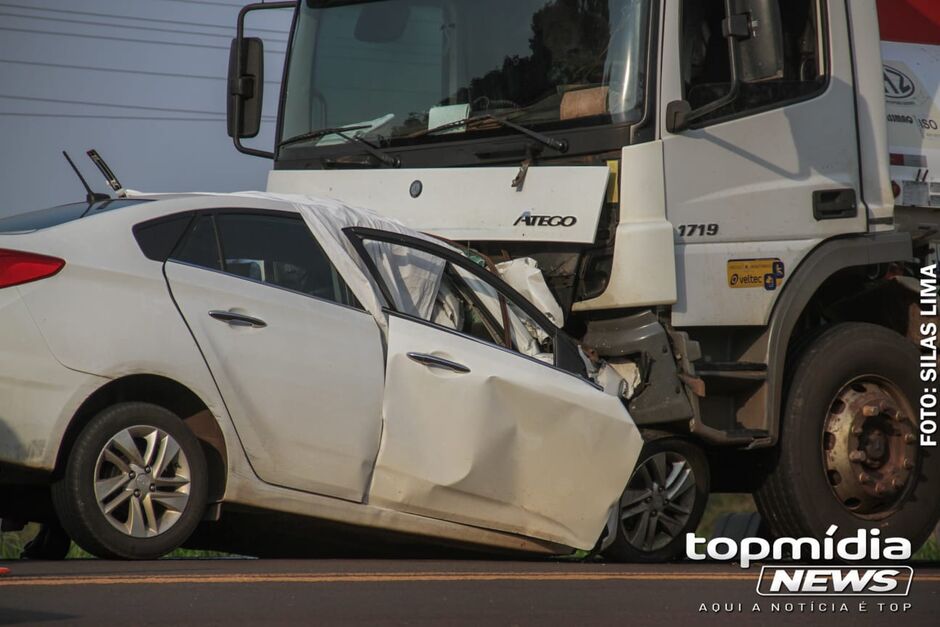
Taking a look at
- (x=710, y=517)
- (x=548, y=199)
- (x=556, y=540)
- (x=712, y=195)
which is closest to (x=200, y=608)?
(x=556, y=540)

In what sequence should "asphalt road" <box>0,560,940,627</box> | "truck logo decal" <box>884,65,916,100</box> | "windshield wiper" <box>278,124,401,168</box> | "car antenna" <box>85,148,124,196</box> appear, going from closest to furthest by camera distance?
"asphalt road" <box>0,560,940,627</box> → "car antenna" <box>85,148,124,196</box> → "windshield wiper" <box>278,124,401,168</box> → "truck logo decal" <box>884,65,916,100</box>

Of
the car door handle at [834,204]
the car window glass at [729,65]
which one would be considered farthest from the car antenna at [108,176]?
the car door handle at [834,204]

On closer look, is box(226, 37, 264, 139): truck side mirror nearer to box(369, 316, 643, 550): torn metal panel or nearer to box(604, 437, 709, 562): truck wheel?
box(369, 316, 643, 550): torn metal panel

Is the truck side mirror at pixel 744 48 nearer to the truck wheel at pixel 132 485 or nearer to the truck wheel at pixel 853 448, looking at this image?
the truck wheel at pixel 853 448

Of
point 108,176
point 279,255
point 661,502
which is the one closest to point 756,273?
point 661,502

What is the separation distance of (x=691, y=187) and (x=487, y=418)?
1.94 meters

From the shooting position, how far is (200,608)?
5.08 m

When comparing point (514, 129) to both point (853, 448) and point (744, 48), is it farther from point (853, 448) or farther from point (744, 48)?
point (853, 448)

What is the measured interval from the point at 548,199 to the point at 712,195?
0.93m

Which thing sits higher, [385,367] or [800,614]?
[385,367]

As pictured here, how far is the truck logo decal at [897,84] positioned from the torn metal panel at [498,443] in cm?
299

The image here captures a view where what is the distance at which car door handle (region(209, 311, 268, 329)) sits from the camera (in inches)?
261

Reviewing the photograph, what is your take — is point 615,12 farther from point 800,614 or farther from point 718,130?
point 800,614

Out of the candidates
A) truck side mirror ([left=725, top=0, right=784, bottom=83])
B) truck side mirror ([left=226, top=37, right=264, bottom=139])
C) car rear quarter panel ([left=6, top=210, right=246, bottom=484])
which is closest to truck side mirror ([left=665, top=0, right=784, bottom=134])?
truck side mirror ([left=725, top=0, right=784, bottom=83])
